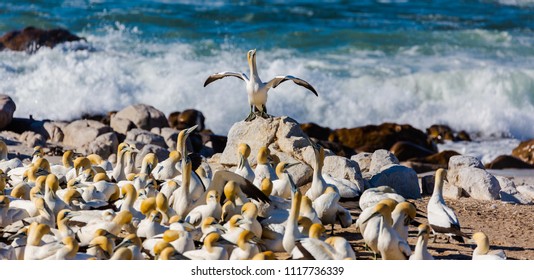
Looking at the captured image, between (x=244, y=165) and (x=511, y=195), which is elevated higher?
(x=244, y=165)

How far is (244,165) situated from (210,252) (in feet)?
10.5

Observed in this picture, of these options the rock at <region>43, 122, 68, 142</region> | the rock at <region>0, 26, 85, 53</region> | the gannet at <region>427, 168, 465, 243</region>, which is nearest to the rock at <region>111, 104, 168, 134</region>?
the rock at <region>43, 122, 68, 142</region>

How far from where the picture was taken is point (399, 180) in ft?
41.9

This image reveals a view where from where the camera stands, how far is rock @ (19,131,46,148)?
1700 cm

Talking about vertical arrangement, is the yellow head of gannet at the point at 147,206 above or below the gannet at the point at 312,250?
below

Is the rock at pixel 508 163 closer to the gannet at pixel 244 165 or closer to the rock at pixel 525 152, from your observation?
the rock at pixel 525 152

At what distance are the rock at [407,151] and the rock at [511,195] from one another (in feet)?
16.3

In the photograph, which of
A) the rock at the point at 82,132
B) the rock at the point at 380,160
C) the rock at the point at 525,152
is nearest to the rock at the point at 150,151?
the rock at the point at 82,132

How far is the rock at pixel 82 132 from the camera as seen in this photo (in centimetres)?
1777

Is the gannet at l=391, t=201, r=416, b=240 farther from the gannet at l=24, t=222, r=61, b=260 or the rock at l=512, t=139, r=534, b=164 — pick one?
the rock at l=512, t=139, r=534, b=164

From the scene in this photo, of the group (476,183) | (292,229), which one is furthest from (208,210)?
(476,183)

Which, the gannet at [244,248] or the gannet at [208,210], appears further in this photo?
the gannet at [208,210]

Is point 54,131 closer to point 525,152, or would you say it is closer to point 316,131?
point 316,131

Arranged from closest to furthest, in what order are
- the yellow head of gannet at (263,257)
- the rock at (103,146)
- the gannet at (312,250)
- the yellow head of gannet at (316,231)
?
1. the yellow head of gannet at (263,257)
2. the gannet at (312,250)
3. the yellow head of gannet at (316,231)
4. the rock at (103,146)
